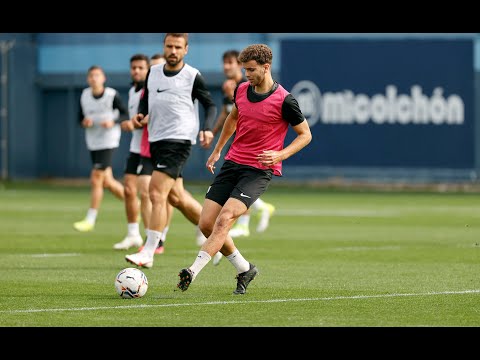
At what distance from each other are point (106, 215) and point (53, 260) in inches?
354

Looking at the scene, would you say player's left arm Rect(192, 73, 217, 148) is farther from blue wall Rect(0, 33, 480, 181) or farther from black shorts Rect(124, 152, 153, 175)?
blue wall Rect(0, 33, 480, 181)

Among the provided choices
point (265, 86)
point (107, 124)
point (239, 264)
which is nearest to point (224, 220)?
point (239, 264)

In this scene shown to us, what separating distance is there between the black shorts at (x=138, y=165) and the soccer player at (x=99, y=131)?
8.72ft

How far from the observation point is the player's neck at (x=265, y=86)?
33.8 feet

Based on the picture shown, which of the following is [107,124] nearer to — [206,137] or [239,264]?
[206,137]

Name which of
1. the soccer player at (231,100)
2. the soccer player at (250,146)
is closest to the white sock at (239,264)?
the soccer player at (250,146)

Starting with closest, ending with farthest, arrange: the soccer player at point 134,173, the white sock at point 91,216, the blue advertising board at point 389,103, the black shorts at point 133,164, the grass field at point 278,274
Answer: the grass field at point 278,274, the soccer player at point 134,173, the black shorts at point 133,164, the white sock at point 91,216, the blue advertising board at point 389,103

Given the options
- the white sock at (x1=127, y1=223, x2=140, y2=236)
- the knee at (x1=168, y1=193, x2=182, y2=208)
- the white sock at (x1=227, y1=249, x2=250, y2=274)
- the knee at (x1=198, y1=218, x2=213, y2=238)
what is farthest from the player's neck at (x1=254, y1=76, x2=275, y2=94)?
the white sock at (x1=127, y1=223, x2=140, y2=236)

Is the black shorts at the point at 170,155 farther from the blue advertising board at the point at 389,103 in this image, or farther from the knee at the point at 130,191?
the blue advertising board at the point at 389,103

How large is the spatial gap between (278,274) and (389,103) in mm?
22977
